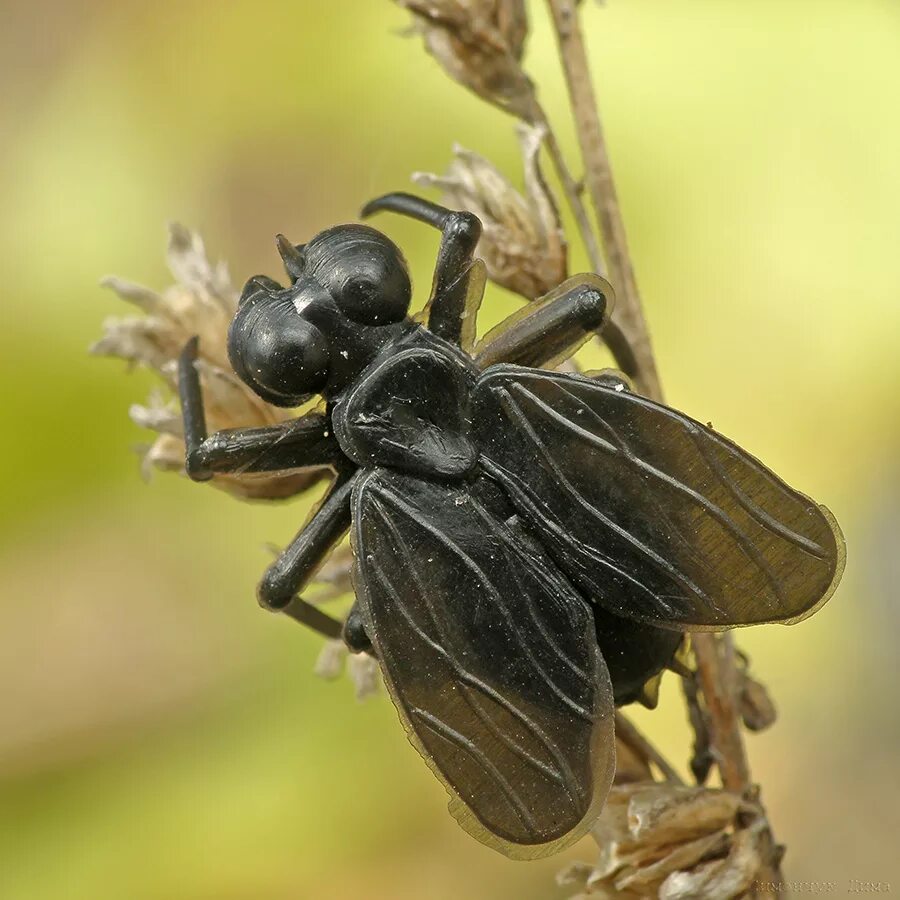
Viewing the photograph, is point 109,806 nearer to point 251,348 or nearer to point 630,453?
point 251,348

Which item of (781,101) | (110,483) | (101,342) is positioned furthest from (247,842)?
(781,101)

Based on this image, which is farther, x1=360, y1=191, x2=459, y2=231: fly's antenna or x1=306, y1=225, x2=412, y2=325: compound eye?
x1=360, y1=191, x2=459, y2=231: fly's antenna

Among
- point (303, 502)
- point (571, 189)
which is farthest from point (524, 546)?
point (303, 502)

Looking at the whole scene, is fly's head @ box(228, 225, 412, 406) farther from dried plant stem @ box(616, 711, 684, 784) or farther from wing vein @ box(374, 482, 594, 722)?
dried plant stem @ box(616, 711, 684, 784)

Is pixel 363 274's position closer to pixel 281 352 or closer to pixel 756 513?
pixel 281 352

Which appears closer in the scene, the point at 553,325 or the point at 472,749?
the point at 472,749

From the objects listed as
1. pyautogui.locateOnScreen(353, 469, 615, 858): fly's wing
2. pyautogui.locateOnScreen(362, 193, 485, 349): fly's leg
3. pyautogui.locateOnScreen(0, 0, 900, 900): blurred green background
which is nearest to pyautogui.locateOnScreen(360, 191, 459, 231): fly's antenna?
pyautogui.locateOnScreen(362, 193, 485, 349): fly's leg

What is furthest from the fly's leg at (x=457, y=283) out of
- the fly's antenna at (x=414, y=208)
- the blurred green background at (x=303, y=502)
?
the blurred green background at (x=303, y=502)
